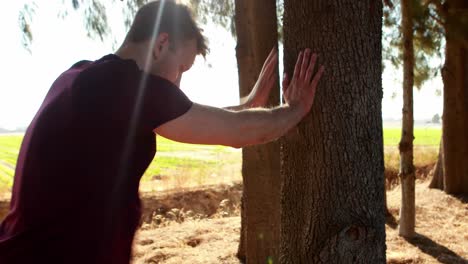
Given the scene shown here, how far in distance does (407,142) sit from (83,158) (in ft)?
15.8

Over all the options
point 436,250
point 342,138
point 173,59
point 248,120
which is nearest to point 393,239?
point 436,250

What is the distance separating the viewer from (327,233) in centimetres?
200

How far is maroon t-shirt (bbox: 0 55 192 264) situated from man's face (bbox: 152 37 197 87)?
176 millimetres

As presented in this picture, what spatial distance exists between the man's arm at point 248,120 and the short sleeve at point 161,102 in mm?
30

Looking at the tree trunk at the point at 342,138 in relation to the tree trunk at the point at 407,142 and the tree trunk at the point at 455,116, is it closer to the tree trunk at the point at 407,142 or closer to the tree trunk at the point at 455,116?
the tree trunk at the point at 407,142

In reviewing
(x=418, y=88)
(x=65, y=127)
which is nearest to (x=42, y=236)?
(x=65, y=127)

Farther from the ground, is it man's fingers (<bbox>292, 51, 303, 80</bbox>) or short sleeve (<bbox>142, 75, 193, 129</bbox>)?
man's fingers (<bbox>292, 51, 303, 80</bbox>)

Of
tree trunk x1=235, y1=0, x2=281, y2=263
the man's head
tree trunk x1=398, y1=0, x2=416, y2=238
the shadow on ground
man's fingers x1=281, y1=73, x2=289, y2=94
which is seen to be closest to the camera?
the man's head

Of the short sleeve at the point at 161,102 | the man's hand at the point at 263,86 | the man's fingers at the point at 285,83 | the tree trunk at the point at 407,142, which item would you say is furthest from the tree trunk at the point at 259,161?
the short sleeve at the point at 161,102

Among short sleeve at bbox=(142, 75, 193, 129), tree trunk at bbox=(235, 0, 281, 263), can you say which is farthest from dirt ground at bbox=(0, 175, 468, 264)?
short sleeve at bbox=(142, 75, 193, 129)

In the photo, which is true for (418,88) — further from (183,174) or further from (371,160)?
(183,174)

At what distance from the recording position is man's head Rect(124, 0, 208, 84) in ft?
5.76

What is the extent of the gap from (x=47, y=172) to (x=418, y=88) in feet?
28.1

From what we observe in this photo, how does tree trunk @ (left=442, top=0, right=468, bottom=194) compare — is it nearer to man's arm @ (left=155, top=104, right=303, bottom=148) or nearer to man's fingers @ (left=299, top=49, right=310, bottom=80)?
man's fingers @ (left=299, top=49, right=310, bottom=80)
